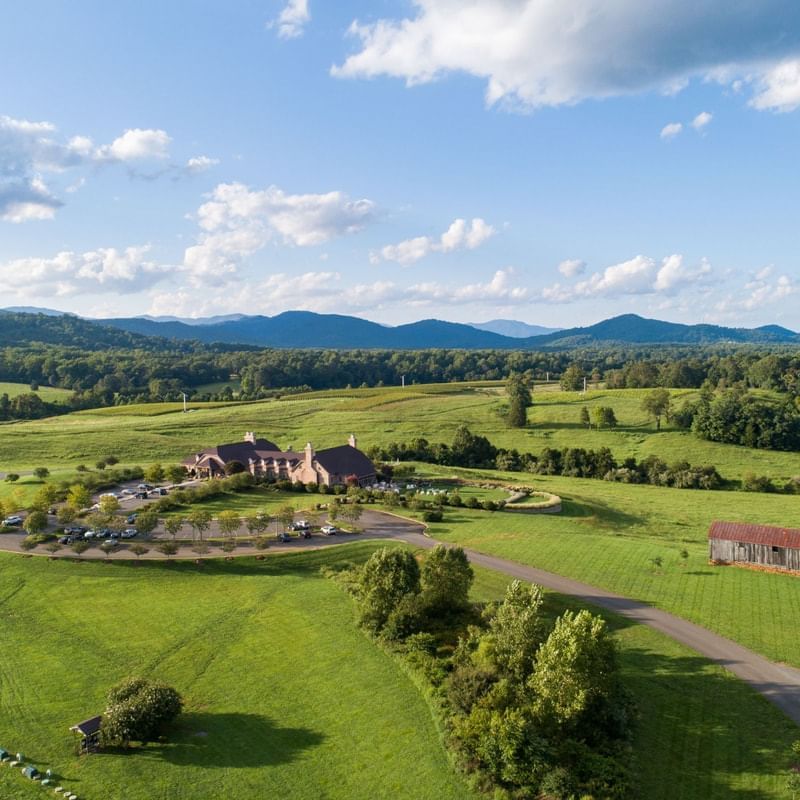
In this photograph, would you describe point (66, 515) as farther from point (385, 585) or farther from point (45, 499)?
point (385, 585)

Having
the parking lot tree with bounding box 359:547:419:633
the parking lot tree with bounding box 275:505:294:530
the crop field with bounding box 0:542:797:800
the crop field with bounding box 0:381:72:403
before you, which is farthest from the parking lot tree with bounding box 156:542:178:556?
the crop field with bounding box 0:381:72:403

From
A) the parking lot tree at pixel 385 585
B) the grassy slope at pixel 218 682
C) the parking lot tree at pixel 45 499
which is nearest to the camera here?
the grassy slope at pixel 218 682

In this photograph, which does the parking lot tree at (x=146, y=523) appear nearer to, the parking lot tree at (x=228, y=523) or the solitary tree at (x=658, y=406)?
the parking lot tree at (x=228, y=523)

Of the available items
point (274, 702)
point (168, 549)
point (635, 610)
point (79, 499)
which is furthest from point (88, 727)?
point (79, 499)

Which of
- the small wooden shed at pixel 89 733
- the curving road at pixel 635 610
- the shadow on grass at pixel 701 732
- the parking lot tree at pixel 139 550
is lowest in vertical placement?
the small wooden shed at pixel 89 733

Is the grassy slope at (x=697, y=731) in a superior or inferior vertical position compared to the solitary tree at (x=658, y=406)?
inferior

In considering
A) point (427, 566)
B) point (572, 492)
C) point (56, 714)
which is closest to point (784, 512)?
point (572, 492)

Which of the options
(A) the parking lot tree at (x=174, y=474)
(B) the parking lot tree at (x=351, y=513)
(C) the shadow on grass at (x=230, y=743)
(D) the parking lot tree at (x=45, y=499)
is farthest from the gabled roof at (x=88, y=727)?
(A) the parking lot tree at (x=174, y=474)
